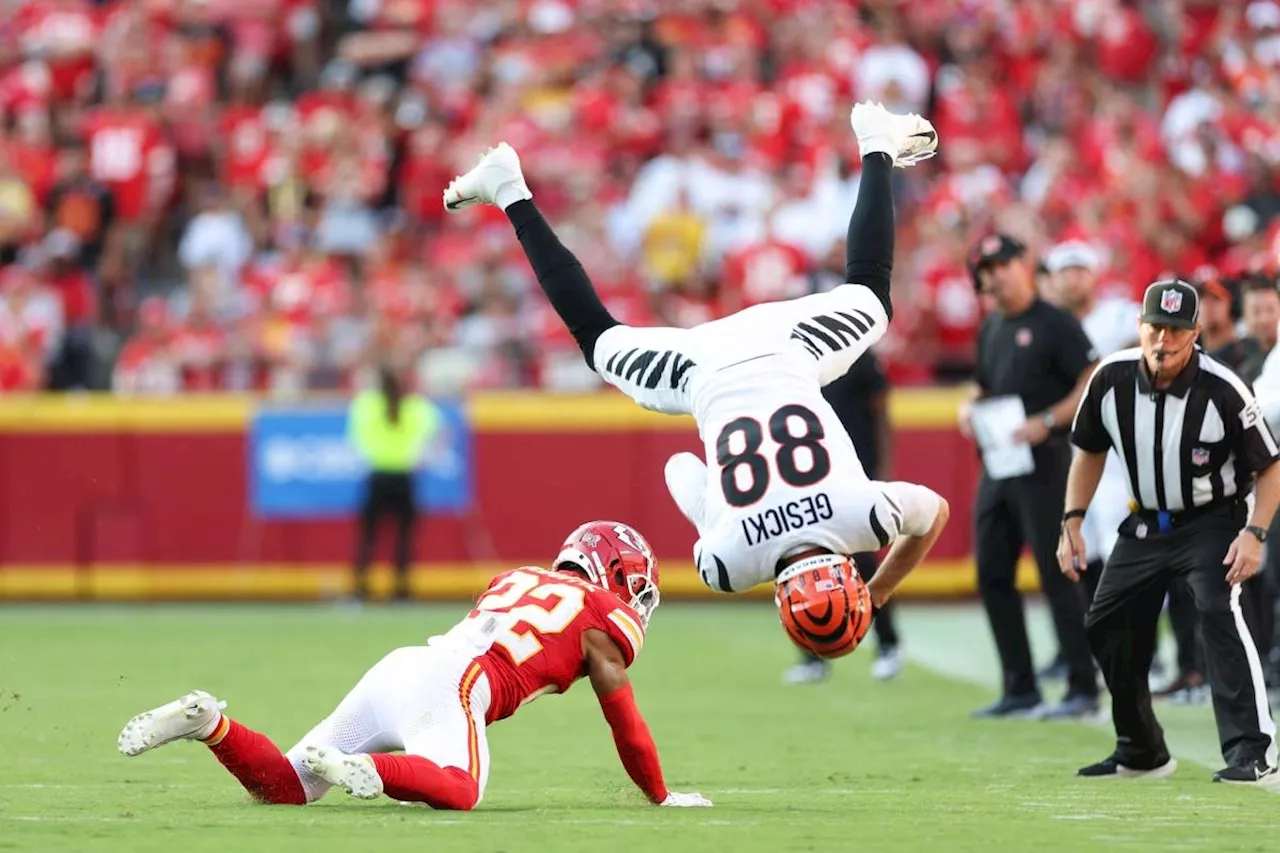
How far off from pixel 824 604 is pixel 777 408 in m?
0.76

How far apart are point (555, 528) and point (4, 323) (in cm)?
547

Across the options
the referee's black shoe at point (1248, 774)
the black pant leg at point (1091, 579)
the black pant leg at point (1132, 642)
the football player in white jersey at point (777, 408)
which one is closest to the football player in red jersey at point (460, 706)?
the football player in white jersey at point (777, 408)

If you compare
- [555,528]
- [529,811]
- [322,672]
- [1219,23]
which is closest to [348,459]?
[555,528]

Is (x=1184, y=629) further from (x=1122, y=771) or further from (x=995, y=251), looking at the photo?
(x=1122, y=771)

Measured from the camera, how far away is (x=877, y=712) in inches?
445

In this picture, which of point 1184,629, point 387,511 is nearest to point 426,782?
point 1184,629

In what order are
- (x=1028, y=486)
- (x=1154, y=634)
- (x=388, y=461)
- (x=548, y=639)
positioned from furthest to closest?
(x=388, y=461), (x=1028, y=486), (x=1154, y=634), (x=548, y=639)

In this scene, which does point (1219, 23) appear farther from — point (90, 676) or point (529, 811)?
point (529, 811)

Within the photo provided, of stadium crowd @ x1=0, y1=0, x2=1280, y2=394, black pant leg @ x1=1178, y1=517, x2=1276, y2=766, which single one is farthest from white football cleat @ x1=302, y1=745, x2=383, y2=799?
stadium crowd @ x1=0, y1=0, x2=1280, y2=394

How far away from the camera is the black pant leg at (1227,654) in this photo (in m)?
8.45

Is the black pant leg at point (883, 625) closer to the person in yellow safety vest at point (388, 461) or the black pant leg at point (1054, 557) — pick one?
the black pant leg at point (1054, 557)

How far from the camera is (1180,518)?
8.73m

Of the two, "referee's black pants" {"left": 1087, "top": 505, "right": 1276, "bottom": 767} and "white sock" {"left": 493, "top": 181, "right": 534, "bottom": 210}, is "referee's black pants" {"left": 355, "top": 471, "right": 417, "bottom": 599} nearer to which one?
"white sock" {"left": 493, "top": 181, "right": 534, "bottom": 210}

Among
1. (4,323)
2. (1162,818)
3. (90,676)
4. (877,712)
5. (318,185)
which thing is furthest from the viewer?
(318,185)
